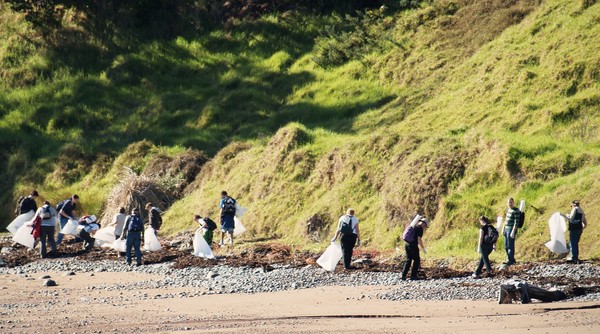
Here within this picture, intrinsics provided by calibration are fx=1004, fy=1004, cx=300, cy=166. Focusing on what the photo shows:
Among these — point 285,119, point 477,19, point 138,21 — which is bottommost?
point 285,119

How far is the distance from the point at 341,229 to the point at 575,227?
518 centimetres

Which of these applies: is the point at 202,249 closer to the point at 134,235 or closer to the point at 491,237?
the point at 134,235

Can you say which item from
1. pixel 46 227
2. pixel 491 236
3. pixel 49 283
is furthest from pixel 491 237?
pixel 46 227

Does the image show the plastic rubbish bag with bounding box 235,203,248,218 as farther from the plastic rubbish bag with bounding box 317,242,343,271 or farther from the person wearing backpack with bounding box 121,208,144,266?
the plastic rubbish bag with bounding box 317,242,343,271

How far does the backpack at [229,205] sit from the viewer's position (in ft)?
90.3

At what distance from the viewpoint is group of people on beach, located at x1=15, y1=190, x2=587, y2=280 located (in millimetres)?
20609

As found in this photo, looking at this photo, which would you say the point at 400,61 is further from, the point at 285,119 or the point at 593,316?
the point at 593,316

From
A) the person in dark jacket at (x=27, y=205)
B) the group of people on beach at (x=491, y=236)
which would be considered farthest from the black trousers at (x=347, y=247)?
the person in dark jacket at (x=27, y=205)

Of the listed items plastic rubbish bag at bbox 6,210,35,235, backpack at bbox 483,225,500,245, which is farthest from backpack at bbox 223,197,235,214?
backpack at bbox 483,225,500,245

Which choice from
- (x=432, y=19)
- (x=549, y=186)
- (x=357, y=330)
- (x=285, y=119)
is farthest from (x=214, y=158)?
(x=357, y=330)

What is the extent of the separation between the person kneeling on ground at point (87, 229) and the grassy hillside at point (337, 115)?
322cm

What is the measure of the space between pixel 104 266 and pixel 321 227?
5.95 meters

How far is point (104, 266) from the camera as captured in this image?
1026 inches

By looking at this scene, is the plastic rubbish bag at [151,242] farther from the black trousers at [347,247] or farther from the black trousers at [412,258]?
the black trousers at [412,258]
